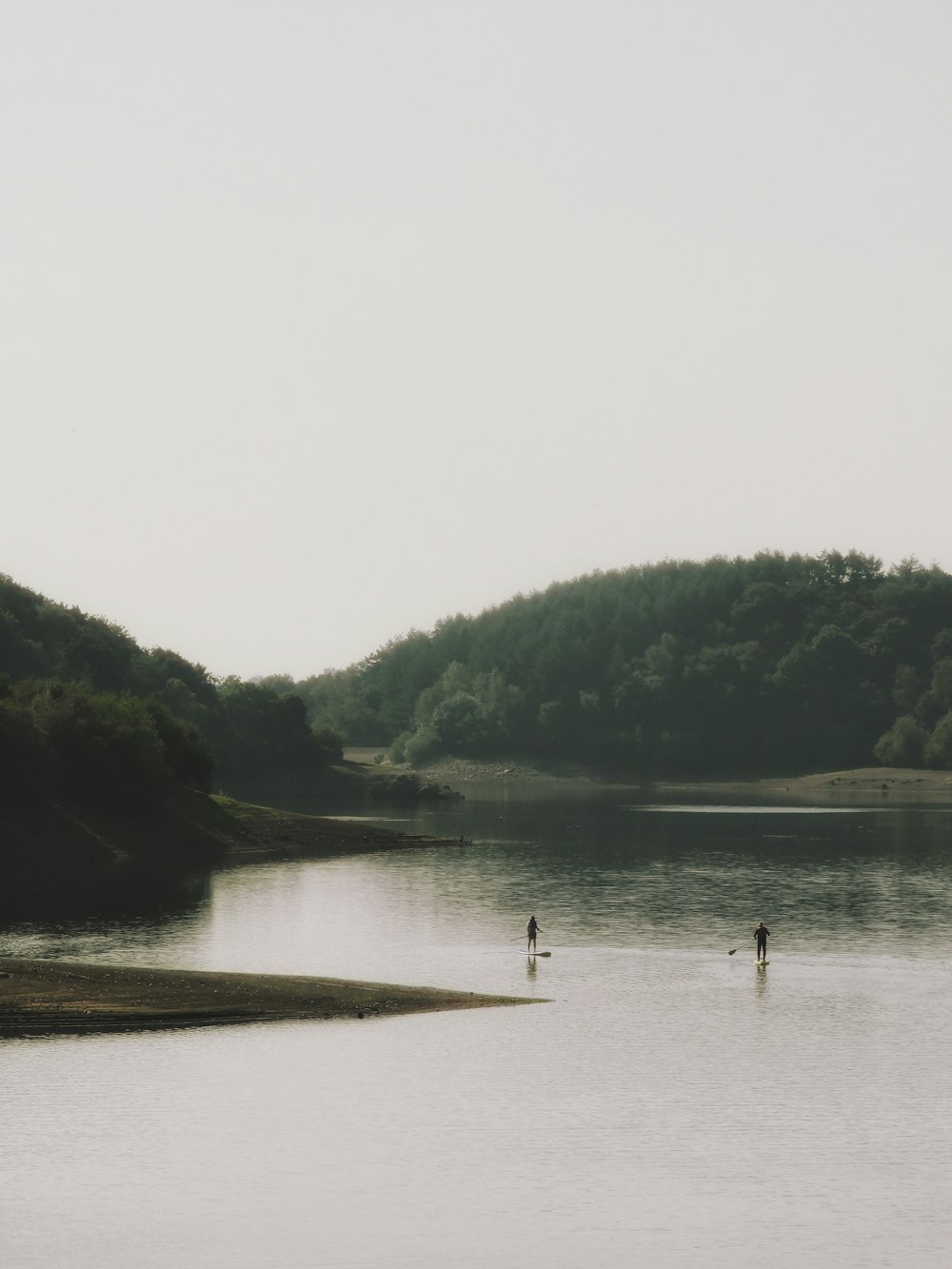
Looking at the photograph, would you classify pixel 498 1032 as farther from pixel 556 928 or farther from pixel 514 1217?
pixel 556 928

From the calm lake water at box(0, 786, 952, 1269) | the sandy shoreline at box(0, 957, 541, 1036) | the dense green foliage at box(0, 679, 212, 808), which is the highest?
the dense green foliage at box(0, 679, 212, 808)

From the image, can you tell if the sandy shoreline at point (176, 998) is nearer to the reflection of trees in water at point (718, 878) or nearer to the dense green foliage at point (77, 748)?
the reflection of trees in water at point (718, 878)

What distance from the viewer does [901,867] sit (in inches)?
4439

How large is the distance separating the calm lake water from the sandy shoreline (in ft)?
5.53

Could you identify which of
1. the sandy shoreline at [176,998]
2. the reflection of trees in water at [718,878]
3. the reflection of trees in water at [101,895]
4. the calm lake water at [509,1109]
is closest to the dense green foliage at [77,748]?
the reflection of trees in water at [101,895]

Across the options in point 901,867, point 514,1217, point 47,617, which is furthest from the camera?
point 47,617

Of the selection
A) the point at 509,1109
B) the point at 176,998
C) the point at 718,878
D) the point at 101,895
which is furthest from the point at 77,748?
the point at 509,1109

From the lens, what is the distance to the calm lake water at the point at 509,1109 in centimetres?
3262

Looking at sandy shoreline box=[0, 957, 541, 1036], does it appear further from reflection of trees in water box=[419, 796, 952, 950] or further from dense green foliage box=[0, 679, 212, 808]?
dense green foliage box=[0, 679, 212, 808]

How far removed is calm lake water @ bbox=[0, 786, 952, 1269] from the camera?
32625 mm

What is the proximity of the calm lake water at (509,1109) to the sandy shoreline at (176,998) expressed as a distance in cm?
169

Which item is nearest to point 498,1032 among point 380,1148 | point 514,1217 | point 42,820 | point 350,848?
point 380,1148

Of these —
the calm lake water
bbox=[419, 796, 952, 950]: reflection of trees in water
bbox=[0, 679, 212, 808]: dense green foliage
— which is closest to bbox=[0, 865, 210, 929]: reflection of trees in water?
the calm lake water

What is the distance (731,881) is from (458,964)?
38614 mm
